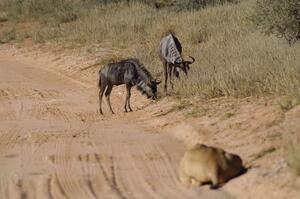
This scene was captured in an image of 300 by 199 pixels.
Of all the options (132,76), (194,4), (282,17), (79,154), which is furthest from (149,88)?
(194,4)

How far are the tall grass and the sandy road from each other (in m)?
2.16

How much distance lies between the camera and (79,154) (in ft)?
35.9

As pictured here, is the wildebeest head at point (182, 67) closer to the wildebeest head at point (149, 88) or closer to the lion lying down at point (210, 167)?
the wildebeest head at point (149, 88)

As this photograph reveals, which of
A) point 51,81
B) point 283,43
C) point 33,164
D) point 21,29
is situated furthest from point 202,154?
point 21,29

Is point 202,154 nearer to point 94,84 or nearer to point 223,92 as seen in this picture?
point 223,92

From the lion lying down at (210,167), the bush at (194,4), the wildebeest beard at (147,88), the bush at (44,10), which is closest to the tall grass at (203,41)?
the bush at (44,10)

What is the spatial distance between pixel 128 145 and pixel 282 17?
272 inches

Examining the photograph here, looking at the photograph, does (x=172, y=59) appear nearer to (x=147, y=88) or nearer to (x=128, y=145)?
(x=147, y=88)

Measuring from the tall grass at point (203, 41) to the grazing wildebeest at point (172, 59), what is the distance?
39cm

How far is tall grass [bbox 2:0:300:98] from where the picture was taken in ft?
43.4

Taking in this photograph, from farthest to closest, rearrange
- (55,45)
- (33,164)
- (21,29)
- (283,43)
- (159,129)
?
(21,29), (55,45), (283,43), (159,129), (33,164)

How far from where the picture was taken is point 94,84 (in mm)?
18797

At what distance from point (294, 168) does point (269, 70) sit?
5.41 m

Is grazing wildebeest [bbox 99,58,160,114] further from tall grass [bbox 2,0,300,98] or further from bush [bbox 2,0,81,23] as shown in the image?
bush [bbox 2,0,81,23]
